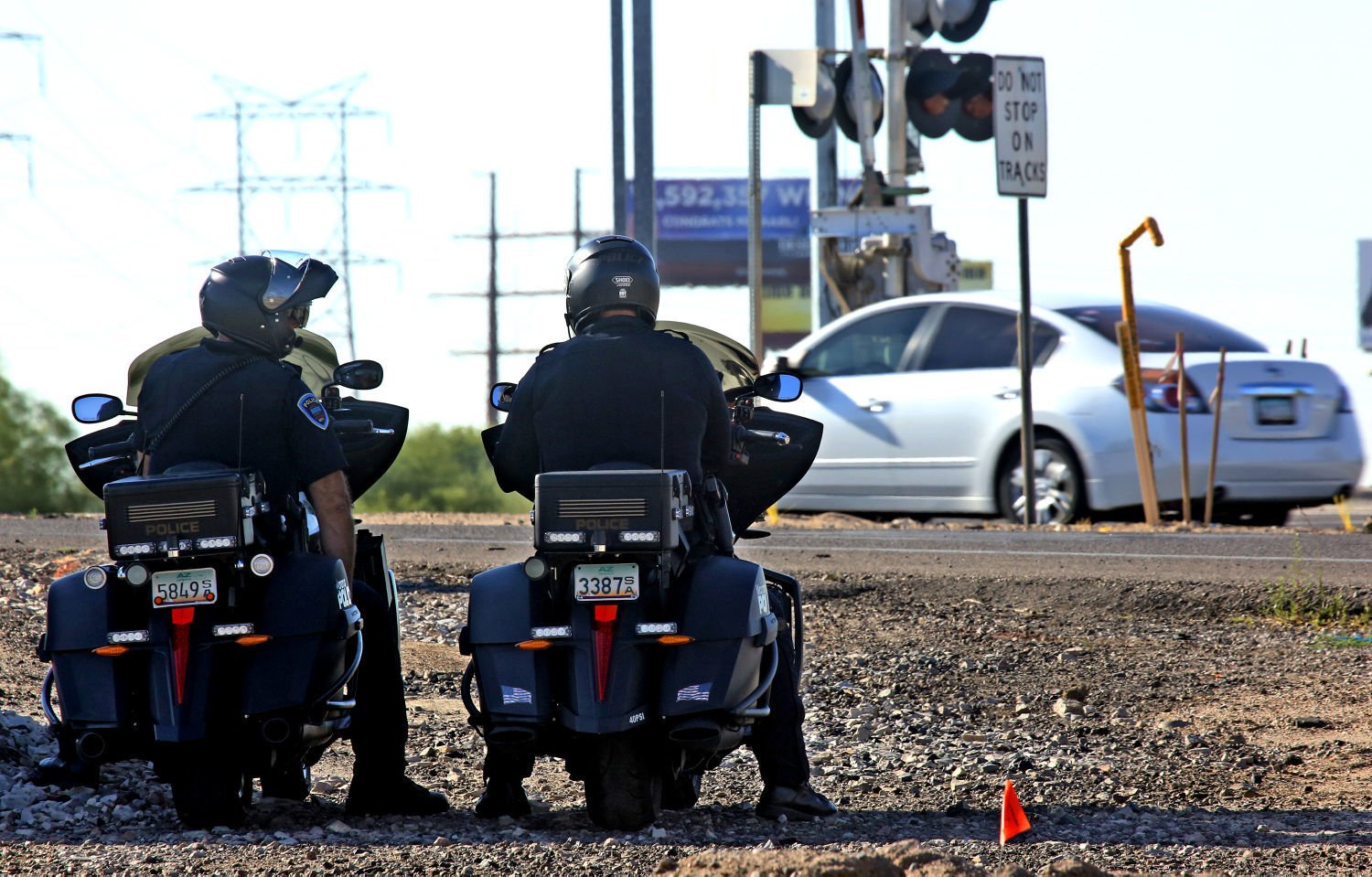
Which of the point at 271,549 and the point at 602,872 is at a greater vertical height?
the point at 271,549

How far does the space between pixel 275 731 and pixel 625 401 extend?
1.22 meters

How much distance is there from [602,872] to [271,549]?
4.55ft

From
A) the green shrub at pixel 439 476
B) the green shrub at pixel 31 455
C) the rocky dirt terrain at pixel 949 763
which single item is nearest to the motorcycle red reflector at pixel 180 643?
the rocky dirt terrain at pixel 949 763

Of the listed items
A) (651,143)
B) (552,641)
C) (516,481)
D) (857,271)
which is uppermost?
(651,143)

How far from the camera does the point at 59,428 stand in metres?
38.1

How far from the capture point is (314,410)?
5059 mm

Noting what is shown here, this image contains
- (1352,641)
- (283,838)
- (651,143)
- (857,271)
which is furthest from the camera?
(857,271)

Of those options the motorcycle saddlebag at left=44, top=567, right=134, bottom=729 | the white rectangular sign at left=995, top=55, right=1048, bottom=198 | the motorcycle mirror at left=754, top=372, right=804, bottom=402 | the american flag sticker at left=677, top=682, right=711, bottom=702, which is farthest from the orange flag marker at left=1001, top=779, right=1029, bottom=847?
the white rectangular sign at left=995, top=55, right=1048, bottom=198

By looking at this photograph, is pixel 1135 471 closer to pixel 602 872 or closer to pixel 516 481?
pixel 516 481

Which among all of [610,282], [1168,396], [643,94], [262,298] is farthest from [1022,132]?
[262,298]

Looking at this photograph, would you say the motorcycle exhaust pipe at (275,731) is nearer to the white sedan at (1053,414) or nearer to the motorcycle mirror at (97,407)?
the motorcycle mirror at (97,407)

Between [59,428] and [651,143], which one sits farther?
[59,428]

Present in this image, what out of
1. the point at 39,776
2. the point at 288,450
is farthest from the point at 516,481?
the point at 39,776

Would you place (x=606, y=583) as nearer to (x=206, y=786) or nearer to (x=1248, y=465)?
(x=206, y=786)
